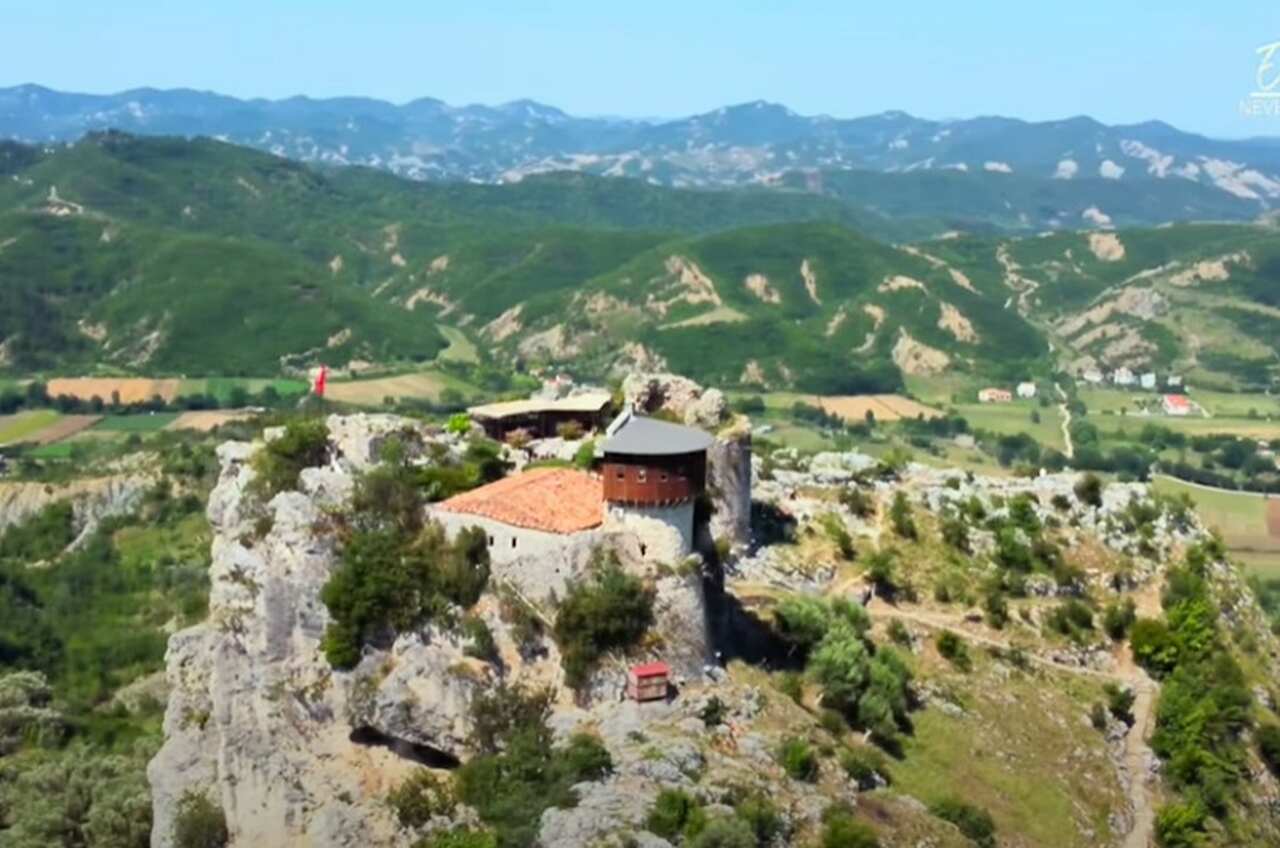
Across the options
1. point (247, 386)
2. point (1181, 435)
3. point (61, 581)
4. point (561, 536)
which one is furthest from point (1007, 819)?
point (247, 386)

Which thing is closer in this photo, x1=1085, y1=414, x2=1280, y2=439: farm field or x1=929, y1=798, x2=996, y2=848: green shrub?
x1=929, y1=798, x2=996, y2=848: green shrub

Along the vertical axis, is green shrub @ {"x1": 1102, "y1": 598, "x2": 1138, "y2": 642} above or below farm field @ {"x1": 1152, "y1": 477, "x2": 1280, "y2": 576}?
above

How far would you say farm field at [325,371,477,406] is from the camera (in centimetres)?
16712

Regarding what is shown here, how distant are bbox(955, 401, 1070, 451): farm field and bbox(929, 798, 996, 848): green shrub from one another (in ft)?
364

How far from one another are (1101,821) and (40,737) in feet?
→ 152

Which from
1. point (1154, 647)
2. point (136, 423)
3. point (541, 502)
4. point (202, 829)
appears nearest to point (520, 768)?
point (541, 502)

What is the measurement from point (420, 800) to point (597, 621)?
6464 mm

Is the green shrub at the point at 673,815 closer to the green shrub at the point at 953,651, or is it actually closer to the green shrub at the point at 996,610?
the green shrub at the point at 953,651

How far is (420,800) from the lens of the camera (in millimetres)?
37781

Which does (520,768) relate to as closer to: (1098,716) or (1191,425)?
(1098,716)

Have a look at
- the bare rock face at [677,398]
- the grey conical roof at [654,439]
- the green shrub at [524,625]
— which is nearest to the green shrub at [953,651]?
the bare rock face at [677,398]

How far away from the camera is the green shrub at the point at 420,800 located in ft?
123

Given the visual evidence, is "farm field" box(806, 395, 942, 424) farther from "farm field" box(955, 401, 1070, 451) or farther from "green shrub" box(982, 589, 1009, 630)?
"green shrub" box(982, 589, 1009, 630)

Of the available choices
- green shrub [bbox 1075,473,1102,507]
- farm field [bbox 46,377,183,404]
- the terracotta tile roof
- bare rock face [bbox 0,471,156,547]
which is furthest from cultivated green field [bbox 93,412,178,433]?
the terracotta tile roof
